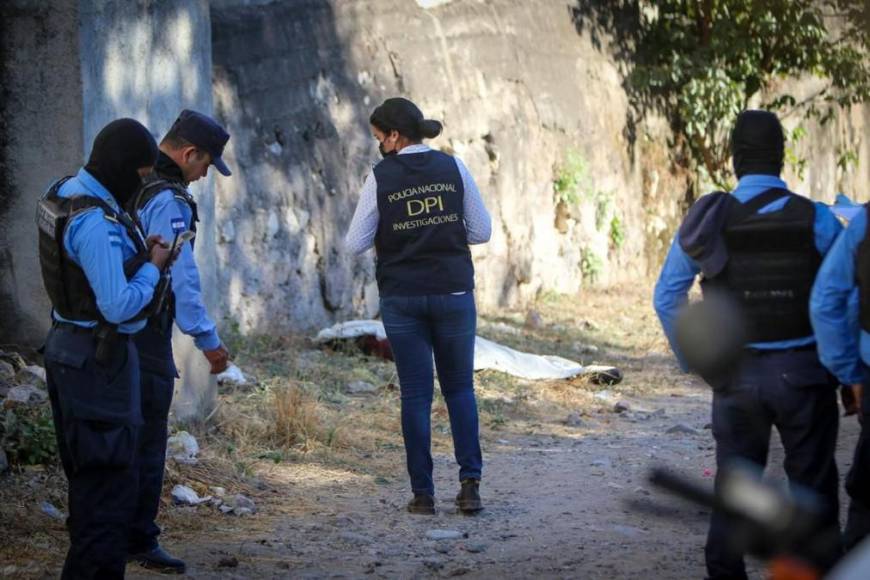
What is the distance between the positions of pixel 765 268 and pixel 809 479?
0.68 metres

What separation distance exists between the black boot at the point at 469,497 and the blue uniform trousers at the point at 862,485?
7.40 feet

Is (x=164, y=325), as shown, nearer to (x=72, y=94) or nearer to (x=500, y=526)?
(x=500, y=526)

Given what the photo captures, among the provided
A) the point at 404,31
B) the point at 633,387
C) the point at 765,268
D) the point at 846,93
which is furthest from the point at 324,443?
the point at 846,93

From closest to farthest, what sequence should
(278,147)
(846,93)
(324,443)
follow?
(324,443) → (278,147) → (846,93)

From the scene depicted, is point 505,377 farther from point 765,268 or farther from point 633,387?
point 765,268

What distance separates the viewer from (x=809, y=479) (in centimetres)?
414

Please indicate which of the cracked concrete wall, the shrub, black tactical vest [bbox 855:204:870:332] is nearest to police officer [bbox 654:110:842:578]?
black tactical vest [bbox 855:204:870:332]

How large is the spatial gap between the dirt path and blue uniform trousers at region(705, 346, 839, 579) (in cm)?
22

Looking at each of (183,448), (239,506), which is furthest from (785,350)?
(183,448)

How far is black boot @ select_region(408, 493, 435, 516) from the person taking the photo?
238 inches

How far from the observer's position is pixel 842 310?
13.1 feet

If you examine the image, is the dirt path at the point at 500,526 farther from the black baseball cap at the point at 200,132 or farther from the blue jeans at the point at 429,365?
the black baseball cap at the point at 200,132

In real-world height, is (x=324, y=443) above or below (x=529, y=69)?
below

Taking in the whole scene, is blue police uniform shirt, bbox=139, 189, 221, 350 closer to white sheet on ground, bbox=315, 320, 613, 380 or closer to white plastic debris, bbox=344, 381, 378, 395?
white plastic debris, bbox=344, 381, 378, 395
